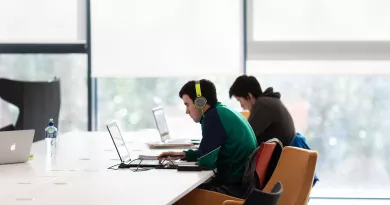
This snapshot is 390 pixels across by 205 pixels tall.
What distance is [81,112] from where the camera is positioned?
23.0 feet

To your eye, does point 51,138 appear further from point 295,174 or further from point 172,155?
point 295,174

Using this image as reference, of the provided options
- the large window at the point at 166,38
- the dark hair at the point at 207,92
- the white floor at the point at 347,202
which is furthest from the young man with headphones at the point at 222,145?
the white floor at the point at 347,202

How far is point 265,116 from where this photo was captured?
16.2 ft

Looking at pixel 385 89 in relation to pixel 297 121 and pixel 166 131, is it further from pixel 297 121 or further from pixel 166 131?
pixel 166 131

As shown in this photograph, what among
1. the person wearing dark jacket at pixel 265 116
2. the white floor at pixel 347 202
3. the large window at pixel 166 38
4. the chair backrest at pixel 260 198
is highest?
the large window at pixel 166 38

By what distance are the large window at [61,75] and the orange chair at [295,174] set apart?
368 centimetres

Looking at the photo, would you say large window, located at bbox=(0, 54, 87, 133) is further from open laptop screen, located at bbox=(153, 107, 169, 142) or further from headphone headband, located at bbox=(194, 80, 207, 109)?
Answer: headphone headband, located at bbox=(194, 80, 207, 109)

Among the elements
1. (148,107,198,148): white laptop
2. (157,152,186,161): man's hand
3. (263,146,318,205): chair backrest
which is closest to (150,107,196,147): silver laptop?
(148,107,198,148): white laptop

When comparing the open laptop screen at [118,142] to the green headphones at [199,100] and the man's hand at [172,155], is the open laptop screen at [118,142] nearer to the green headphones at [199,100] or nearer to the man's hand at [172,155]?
the man's hand at [172,155]

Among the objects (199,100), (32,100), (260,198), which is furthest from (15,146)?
(32,100)

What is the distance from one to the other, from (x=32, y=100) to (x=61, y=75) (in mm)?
569

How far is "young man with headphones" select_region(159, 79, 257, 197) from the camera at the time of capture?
3846mm

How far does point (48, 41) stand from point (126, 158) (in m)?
3.09

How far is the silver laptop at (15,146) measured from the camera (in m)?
3.92
